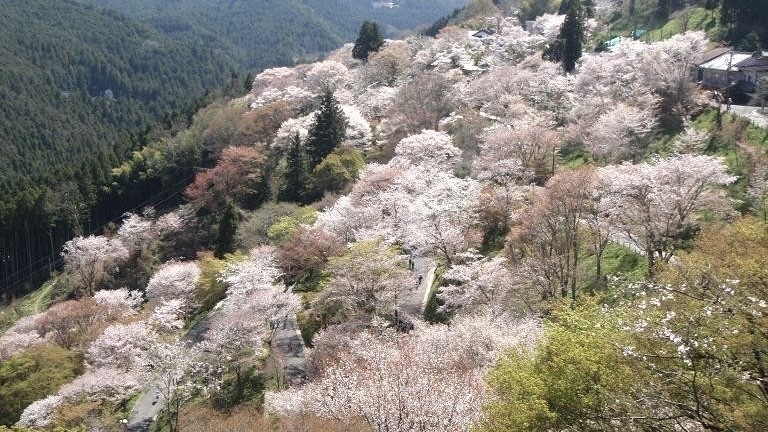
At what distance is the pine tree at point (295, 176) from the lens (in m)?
47.5

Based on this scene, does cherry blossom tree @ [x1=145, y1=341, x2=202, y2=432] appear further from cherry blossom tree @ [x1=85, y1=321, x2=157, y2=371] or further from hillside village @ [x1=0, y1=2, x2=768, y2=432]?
cherry blossom tree @ [x1=85, y1=321, x2=157, y2=371]

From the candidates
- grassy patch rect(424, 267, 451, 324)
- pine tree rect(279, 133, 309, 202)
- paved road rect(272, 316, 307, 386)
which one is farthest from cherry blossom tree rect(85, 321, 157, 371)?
pine tree rect(279, 133, 309, 202)

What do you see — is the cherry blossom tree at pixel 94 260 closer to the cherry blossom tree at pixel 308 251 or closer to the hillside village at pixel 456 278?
the hillside village at pixel 456 278

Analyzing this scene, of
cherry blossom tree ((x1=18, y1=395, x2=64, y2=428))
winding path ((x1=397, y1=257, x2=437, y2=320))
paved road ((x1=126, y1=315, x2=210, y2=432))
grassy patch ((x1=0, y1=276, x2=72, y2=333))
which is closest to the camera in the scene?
cherry blossom tree ((x1=18, y1=395, x2=64, y2=428))

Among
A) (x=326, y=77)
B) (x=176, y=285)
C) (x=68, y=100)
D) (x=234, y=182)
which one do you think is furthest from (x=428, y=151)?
(x=68, y=100)

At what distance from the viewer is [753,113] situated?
118 feet

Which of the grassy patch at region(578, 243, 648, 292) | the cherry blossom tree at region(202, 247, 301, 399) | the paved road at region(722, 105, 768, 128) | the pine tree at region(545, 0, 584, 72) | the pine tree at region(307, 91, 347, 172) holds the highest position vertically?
the pine tree at region(545, 0, 584, 72)

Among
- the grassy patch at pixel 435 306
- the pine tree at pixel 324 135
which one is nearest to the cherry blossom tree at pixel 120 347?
the grassy patch at pixel 435 306

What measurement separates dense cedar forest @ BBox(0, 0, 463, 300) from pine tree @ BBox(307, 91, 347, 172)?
17472mm

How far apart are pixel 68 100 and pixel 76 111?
353 inches

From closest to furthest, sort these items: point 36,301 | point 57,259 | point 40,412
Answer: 1. point 40,412
2. point 36,301
3. point 57,259

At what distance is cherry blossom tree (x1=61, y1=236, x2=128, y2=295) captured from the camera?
46.9 m

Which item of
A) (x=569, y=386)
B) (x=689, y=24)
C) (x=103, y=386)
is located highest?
(x=689, y=24)

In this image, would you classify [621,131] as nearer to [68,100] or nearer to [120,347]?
[120,347]
